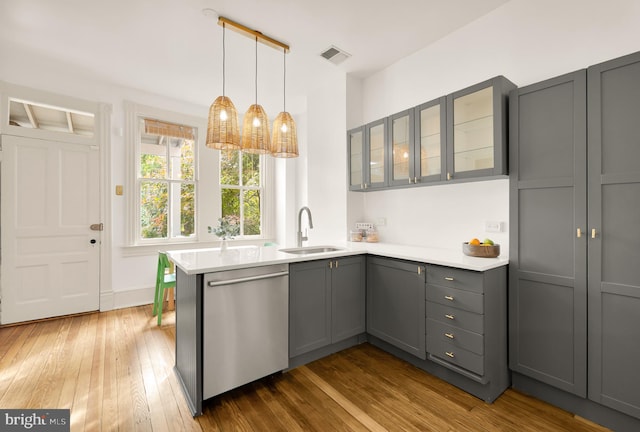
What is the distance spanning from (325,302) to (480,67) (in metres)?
2.47

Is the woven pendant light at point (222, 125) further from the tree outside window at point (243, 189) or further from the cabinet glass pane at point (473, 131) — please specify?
the tree outside window at point (243, 189)

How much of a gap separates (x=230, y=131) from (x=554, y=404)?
9.85 ft

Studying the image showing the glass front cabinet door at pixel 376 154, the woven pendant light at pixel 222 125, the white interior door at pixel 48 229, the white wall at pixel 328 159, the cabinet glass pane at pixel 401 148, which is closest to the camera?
the woven pendant light at pixel 222 125

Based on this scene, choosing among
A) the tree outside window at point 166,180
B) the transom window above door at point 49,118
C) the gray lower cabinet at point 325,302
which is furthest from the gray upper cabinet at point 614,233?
the transom window above door at point 49,118

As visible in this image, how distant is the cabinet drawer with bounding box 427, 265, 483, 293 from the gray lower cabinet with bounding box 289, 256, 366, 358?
69 centimetres

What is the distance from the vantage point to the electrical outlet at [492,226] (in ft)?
7.79

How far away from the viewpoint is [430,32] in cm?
280

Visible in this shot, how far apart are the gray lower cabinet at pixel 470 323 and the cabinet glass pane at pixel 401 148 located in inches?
41.3

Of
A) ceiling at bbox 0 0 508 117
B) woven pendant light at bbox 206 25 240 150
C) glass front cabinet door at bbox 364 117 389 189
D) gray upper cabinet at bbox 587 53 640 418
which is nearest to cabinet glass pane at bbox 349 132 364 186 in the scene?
glass front cabinet door at bbox 364 117 389 189

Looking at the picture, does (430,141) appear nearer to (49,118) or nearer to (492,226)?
(492,226)

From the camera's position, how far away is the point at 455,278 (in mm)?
2055

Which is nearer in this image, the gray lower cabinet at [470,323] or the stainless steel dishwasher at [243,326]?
the stainless steel dishwasher at [243,326]

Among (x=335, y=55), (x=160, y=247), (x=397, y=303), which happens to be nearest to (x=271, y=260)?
(x=397, y=303)

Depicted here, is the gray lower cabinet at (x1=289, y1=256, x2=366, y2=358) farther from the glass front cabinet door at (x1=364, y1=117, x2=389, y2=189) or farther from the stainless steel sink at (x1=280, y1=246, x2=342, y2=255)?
the glass front cabinet door at (x1=364, y1=117, x2=389, y2=189)
